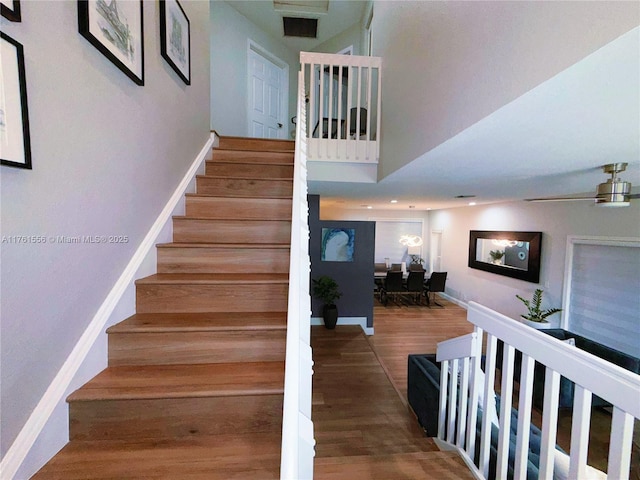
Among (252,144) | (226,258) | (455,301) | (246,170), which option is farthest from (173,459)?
(455,301)

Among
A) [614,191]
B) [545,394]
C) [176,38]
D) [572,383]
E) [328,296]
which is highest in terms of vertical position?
[176,38]

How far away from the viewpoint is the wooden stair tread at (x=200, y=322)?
4.28 ft

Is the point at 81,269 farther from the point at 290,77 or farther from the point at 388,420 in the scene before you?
the point at 290,77

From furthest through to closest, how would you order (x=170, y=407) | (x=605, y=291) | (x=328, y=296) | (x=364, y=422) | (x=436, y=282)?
(x=436, y=282)
(x=328, y=296)
(x=605, y=291)
(x=364, y=422)
(x=170, y=407)

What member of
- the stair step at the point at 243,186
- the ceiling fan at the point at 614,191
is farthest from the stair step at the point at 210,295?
the ceiling fan at the point at 614,191

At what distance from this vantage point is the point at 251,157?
9.20 ft

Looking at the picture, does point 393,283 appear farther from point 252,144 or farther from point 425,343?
point 252,144

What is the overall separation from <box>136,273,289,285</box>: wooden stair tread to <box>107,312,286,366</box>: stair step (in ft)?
0.73

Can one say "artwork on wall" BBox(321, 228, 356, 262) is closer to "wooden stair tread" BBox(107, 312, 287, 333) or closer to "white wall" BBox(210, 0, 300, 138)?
"white wall" BBox(210, 0, 300, 138)

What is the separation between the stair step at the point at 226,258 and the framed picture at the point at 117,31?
101 cm

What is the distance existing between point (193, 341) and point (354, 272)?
144 inches

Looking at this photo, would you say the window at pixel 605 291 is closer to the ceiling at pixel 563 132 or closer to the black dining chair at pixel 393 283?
the ceiling at pixel 563 132

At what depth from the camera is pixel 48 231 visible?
0.99 metres

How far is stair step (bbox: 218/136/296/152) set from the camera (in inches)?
118
